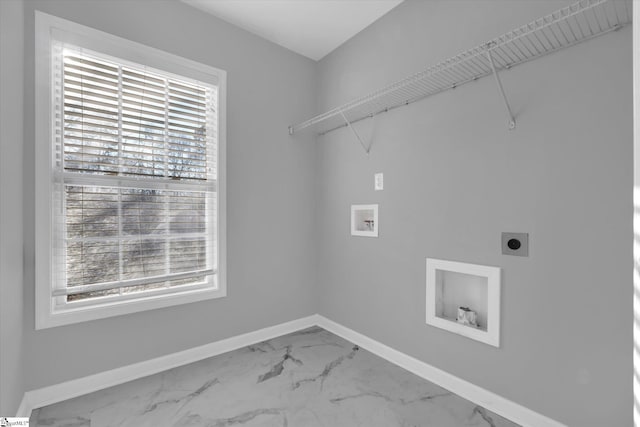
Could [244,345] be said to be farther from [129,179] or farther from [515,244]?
[515,244]

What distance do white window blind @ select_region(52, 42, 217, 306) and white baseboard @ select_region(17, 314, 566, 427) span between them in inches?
18.5

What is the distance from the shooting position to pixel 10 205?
134 cm

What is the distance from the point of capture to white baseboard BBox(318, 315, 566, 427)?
1474 mm

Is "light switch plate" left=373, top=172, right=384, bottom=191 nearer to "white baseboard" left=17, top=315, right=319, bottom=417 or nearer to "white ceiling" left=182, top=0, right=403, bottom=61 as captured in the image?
"white ceiling" left=182, top=0, right=403, bottom=61

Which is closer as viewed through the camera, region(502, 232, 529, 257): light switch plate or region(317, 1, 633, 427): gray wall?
region(317, 1, 633, 427): gray wall

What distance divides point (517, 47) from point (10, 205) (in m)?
2.51

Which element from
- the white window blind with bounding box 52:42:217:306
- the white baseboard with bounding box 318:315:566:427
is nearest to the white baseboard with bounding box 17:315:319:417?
the white window blind with bounding box 52:42:217:306

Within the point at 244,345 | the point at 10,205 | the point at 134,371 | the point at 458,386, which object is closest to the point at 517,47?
the point at 458,386

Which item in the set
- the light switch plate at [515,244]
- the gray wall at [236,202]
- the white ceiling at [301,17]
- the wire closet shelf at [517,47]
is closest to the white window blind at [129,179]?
the gray wall at [236,202]

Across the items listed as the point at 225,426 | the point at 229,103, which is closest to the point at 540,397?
the point at 225,426

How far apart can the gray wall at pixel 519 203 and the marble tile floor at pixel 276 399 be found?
0.25 metres

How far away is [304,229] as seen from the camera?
279 centimetres

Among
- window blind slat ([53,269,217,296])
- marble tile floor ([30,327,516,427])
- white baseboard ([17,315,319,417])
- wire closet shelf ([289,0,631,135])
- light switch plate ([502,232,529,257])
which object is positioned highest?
wire closet shelf ([289,0,631,135])

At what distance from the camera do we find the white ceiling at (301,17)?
6.88 ft
